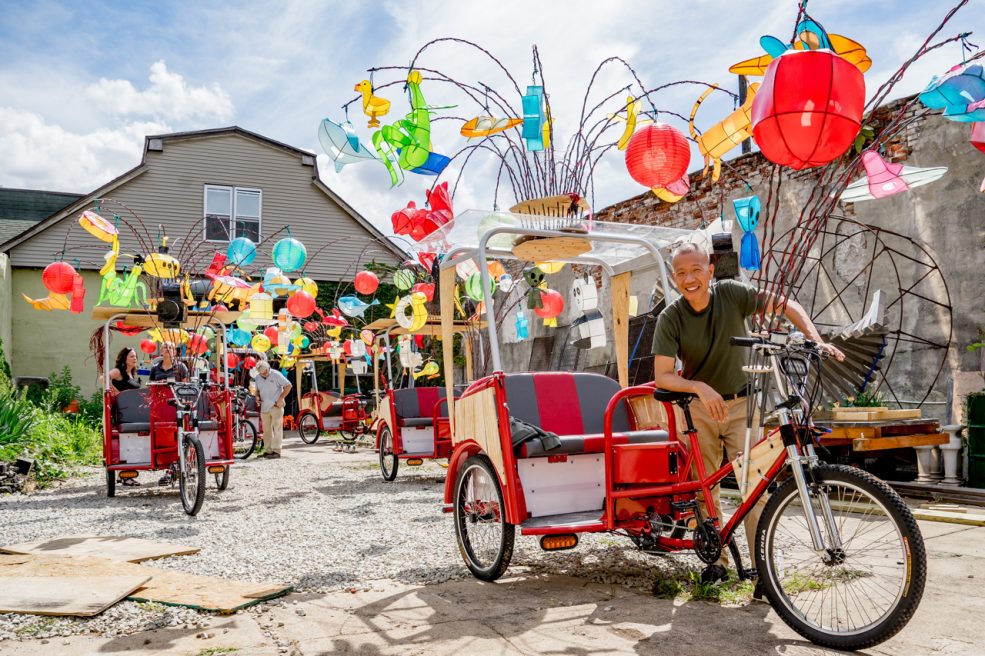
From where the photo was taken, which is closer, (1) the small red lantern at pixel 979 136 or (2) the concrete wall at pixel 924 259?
(1) the small red lantern at pixel 979 136

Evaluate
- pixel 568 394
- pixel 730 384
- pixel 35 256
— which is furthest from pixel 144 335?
pixel 730 384

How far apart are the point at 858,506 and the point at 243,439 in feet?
41.1

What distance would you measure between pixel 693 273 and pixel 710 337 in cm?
34

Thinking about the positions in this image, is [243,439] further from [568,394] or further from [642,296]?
[568,394]

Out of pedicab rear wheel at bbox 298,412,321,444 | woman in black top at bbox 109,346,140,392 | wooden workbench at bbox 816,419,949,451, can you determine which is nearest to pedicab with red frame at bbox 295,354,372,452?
pedicab rear wheel at bbox 298,412,321,444

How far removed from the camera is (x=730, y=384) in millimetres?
3943

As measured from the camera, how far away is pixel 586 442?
14.5ft

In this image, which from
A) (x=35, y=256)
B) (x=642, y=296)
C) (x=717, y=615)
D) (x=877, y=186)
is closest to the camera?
(x=717, y=615)

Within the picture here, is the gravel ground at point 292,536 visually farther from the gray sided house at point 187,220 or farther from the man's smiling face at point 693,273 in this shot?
the gray sided house at point 187,220

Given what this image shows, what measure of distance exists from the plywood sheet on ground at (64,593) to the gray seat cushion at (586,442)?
2.12 meters

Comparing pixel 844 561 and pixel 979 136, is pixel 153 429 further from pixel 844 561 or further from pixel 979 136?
pixel 979 136

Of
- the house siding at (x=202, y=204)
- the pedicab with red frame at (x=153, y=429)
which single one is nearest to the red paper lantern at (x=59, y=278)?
the pedicab with red frame at (x=153, y=429)

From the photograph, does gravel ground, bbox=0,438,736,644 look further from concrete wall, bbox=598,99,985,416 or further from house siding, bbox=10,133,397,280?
house siding, bbox=10,133,397,280

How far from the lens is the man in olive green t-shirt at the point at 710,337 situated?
3.80m
